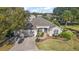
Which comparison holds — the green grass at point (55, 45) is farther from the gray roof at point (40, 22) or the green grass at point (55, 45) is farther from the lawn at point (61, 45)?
the gray roof at point (40, 22)

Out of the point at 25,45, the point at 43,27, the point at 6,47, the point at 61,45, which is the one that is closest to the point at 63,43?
the point at 61,45

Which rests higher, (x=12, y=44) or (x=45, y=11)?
(x=45, y=11)

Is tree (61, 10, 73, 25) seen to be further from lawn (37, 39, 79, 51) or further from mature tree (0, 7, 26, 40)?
mature tree (0, 7, 26, 40)

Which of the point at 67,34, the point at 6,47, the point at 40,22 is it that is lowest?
the point at 6,47

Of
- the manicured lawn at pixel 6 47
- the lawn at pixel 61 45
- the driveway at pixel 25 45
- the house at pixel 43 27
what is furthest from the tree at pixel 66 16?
the manicured lawn at pixel 6 47

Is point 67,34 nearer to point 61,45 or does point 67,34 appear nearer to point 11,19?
point 61,45

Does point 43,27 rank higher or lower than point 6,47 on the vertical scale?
higher
